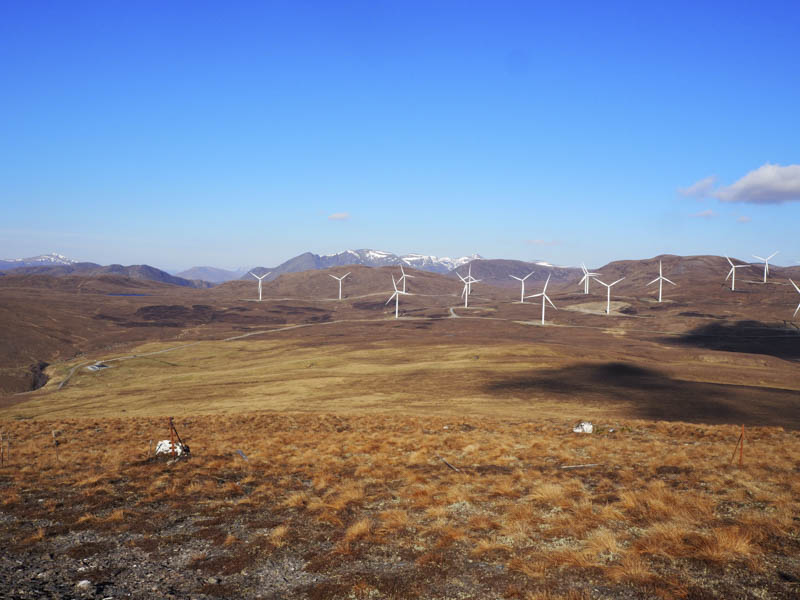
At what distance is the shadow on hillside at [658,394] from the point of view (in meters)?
45.9

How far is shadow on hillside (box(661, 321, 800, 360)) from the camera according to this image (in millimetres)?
134750

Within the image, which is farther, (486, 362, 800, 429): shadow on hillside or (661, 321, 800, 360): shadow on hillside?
(661, 321, 800, 360): shadow on hillside

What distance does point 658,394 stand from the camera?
58031mm

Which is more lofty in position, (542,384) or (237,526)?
(237,526)

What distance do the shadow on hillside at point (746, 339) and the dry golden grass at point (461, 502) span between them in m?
125

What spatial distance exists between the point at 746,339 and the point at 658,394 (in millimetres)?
118101

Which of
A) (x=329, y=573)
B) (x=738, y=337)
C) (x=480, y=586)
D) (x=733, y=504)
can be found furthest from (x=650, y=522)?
(x=738, y=337)

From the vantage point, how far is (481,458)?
24828 mm

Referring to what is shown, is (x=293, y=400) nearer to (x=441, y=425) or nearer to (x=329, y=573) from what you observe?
(x=441, y=425)

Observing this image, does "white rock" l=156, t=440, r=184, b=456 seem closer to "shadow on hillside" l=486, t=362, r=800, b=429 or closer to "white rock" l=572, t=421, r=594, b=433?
"white rock" l=572, t=421, r=594, b=433

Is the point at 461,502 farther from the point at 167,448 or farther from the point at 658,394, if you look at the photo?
the point at 658,394

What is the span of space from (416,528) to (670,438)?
21264 mm

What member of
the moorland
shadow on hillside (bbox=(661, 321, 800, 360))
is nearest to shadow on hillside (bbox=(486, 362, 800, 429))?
the moorland

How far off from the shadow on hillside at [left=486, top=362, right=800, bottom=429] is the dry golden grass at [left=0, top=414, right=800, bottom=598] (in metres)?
16.0
